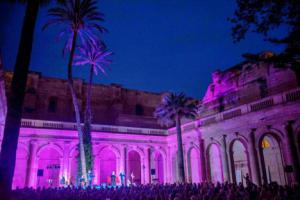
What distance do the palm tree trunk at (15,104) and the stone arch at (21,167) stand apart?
2064 centimetres

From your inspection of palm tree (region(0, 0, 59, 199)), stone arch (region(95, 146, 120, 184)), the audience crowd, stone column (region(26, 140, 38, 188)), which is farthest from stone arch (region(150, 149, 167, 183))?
palm tree (region(0, 0, 59, 199))

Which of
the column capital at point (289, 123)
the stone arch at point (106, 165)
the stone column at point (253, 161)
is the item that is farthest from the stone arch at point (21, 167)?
the column capital at point (289, 123)

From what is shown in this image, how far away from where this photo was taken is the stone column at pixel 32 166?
93.4ft

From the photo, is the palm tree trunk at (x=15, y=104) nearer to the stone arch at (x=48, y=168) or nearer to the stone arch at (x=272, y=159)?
the stone arch at (x=272, y=159)

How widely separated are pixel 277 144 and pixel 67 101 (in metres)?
29.1

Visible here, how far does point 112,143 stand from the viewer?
114 ft

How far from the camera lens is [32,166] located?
2902cm

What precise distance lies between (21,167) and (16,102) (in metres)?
23.1

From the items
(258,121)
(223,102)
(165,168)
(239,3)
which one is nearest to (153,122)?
(165,168)

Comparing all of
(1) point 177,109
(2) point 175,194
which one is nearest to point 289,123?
(1) point 177,109

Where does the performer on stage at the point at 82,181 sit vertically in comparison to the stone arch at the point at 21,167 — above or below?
below

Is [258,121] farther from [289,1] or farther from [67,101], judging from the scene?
[67,101]

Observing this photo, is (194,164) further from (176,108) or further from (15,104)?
(15,104)

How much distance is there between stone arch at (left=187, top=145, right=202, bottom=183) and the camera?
33281 millimetres
